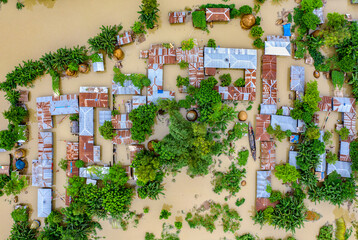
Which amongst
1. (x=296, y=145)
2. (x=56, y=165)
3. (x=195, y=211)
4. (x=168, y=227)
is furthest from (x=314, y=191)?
(x=56, y=165)

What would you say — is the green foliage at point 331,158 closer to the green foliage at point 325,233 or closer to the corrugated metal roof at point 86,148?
the green foliage at point 325,233

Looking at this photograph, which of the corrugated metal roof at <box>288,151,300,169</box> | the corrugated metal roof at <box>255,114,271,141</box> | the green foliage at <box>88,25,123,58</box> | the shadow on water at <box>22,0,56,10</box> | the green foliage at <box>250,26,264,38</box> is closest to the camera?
the green foliage at <box>88,25,123,58</box>

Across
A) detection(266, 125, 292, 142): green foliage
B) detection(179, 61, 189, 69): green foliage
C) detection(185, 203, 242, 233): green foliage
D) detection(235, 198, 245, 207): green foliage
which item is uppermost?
detection(179, 61, 189, 69): green foliage

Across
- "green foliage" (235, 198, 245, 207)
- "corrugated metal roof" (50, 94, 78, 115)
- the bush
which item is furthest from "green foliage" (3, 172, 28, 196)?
the bush

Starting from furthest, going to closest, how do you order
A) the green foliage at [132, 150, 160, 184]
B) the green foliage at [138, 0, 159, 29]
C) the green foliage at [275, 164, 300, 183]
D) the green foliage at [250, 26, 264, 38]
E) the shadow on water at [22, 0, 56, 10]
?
1. the shadow on water at [22, 0, 56, 10]
2. the green foliage at [250, 26, 264, 38]
3. the green foliage at [275, 164, 300, 183]
4. the green foliage at [138, 0, 159, 29]
5. the green foliage at [132, 150, 160, 184]

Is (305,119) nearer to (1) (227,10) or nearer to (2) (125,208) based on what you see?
(1) (227,10)

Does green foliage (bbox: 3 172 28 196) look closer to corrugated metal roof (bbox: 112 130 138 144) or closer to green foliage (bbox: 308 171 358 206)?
corrugated metal roof (bbox: 112 130 138 144)

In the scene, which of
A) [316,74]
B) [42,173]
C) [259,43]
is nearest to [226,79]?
[259,43]
